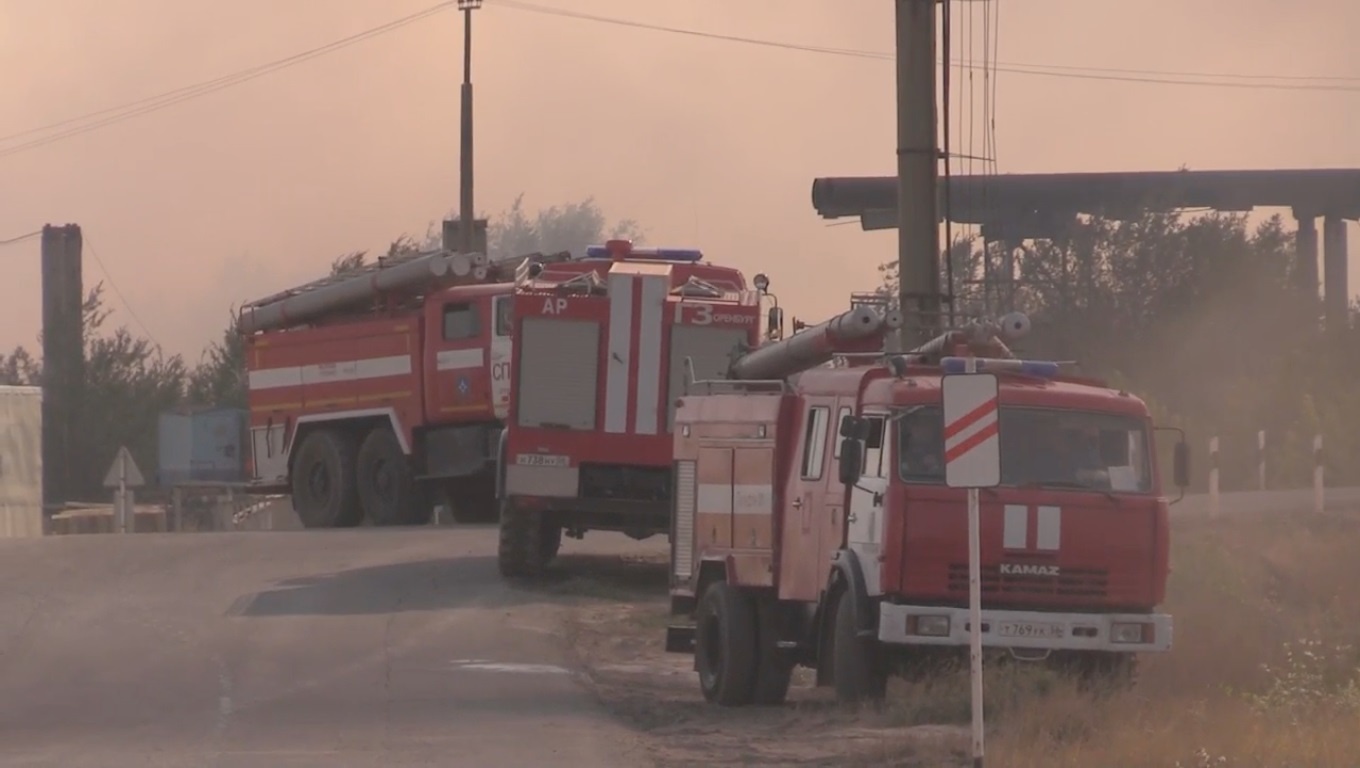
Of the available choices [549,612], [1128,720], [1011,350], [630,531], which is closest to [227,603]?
[549,612]

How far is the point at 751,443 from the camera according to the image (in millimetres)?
16453

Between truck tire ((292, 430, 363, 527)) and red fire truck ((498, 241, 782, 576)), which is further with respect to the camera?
truck tire ((292, 430, 363, 527))

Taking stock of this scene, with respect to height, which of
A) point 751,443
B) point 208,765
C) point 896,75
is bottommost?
point 208,765

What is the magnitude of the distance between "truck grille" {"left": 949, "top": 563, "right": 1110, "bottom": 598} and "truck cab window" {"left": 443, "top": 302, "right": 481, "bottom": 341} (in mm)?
14953

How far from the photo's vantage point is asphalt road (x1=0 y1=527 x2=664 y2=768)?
1338 cm

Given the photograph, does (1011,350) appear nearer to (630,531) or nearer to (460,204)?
(630,531)

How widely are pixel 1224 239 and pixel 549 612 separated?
44.0 metres

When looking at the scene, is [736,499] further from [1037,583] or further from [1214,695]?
[1214,695]

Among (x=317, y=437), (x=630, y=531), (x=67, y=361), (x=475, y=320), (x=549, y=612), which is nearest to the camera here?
(x=549, y=612)

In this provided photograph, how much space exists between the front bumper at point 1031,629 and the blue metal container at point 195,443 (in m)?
45.8

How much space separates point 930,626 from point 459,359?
607 inches

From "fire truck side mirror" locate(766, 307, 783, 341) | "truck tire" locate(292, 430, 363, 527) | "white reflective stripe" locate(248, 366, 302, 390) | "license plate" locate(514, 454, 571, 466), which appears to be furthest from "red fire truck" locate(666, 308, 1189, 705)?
"white reflective stripe" locate(248, 366, 302, 390)

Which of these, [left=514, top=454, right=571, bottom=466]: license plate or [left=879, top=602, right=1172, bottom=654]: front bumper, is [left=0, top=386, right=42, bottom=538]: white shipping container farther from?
[left=879, top=602, right=1172, bottom=654]: front bumper

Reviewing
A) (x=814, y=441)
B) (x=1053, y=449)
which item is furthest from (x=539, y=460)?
(x=1053, y=449)
